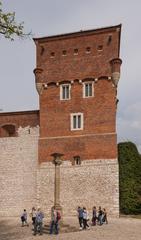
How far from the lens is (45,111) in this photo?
34812 millimetres

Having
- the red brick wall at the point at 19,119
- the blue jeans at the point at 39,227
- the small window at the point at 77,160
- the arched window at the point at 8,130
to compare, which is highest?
the red brick wall at the point at 19,119

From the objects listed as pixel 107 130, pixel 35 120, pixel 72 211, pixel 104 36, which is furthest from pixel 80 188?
pixel 104 36

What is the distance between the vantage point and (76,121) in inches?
1336

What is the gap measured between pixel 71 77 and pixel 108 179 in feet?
29.2

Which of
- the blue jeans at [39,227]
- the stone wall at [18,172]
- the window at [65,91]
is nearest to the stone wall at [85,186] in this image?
the stone wall at [18,172]

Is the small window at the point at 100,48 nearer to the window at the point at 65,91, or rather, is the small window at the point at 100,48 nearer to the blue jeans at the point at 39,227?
the window at the point at 65,91

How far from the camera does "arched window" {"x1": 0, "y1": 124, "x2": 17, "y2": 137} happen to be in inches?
1464

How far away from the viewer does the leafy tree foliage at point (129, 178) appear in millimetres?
33719

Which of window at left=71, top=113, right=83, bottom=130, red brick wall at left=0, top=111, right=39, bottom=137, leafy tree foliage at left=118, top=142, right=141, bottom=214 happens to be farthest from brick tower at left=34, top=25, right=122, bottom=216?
leafy tree foliage at left=118, top=142, right=141, bottom=214

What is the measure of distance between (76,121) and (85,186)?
5.24 meters

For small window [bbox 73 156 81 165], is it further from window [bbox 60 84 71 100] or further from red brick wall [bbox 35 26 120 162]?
window [bbox 60 84 71 100]

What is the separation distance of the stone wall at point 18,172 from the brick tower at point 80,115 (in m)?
0.83

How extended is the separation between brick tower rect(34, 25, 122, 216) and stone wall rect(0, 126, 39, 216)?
2.71 feet

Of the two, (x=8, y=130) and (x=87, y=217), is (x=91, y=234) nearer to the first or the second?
(x=87, y=217)
